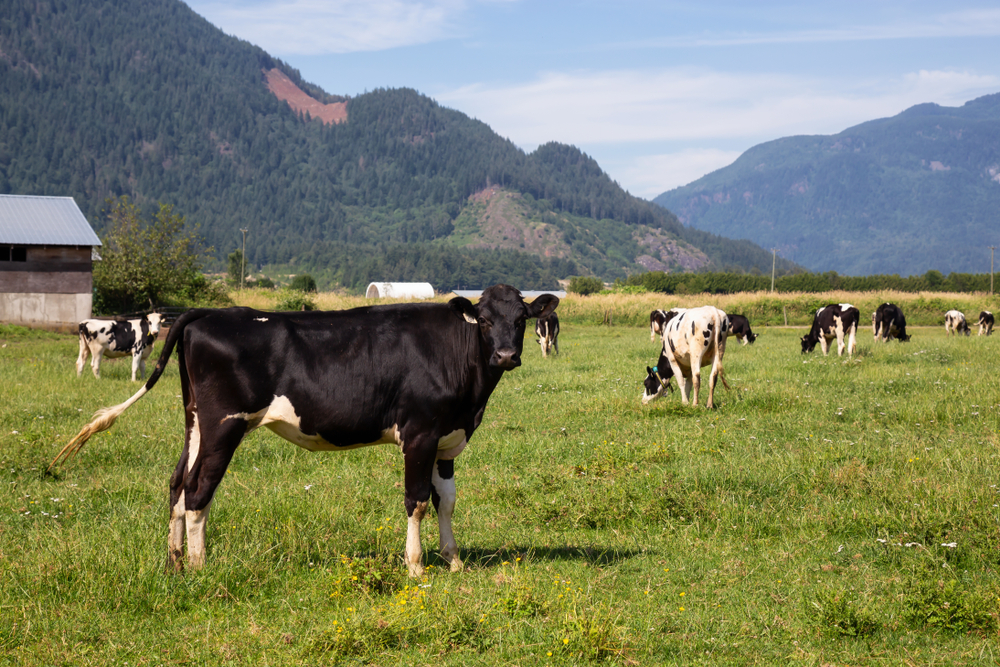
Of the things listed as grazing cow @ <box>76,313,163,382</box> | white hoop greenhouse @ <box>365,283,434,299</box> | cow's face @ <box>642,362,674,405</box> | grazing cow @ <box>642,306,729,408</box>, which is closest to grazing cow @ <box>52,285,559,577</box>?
grazing cow @ <box>642,306,729,408</box>

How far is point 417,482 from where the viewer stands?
6.54 metres

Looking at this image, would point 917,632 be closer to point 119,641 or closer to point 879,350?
point 119,641

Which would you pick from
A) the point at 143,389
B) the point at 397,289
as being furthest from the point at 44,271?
the point at 397,289

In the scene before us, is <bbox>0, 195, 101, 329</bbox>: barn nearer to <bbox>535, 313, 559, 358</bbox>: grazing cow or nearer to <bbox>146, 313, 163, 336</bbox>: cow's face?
<bbox>146, 313, 163, 336</bbox>: cow's face

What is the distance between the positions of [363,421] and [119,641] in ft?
7.71

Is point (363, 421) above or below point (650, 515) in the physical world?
above

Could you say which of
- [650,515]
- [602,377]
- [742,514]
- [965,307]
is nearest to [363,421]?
[650,515]

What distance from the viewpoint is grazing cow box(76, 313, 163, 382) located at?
20219 mm

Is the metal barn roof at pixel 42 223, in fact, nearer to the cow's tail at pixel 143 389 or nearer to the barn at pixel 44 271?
the barn at pixel 44 271

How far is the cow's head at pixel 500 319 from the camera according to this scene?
6.55m

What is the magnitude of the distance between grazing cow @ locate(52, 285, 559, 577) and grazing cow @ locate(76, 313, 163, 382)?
48.6ft

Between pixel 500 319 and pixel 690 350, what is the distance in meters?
9.06

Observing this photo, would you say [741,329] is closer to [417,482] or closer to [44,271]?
[417,482]

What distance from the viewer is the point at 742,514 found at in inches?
313
